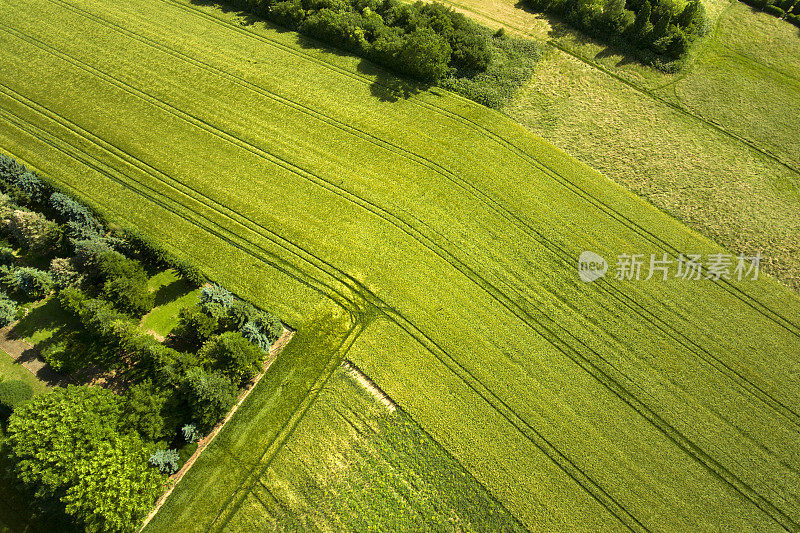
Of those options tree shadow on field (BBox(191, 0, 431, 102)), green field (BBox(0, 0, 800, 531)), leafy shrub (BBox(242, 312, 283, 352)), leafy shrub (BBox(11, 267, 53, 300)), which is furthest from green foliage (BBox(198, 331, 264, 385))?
tree shadow on field (BBox(191, 0, 431, 102))

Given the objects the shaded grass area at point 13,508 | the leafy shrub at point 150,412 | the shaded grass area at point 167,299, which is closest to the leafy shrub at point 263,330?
the leafy shrub at point 150,412

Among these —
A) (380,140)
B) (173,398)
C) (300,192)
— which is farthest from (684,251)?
(173,398)

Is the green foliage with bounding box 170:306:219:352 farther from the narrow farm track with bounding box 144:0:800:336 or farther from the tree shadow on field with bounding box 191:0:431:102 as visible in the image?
the narrow farm track with bounding box 144:0:800:336

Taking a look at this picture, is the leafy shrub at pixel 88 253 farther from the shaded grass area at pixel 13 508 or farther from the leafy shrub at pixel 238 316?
the shaded grass area at pixel 13 508

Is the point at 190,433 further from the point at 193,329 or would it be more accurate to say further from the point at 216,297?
the point at 216,297

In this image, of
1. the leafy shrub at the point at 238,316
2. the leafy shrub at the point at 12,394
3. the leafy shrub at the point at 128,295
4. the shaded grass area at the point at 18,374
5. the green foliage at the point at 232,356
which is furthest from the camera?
the leafy shrub at the point at 128,295

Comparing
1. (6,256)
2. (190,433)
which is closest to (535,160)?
(190,433)

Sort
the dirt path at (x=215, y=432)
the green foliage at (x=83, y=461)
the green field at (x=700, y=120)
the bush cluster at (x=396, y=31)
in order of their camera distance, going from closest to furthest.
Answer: the green foliage at (x=83, y=461) < the dirt path at (x=215, y=432) < the green field at (x=700, y=120) < the bush cluster at (x=396, y=31)
